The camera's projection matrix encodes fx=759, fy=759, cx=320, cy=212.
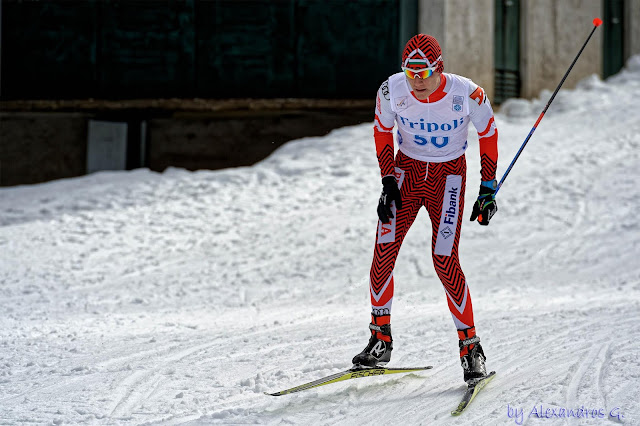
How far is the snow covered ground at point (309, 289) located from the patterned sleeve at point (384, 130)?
1455mm

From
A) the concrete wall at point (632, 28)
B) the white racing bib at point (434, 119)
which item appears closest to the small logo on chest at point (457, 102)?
the white racing bib at point (434, 119)

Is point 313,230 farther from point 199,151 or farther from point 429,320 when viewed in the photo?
point 199,151

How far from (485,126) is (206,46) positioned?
36.9ft

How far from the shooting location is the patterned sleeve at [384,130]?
4945mm

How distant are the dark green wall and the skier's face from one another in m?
10.7

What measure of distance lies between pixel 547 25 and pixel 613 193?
6.86m

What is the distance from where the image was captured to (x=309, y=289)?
29.2 feet

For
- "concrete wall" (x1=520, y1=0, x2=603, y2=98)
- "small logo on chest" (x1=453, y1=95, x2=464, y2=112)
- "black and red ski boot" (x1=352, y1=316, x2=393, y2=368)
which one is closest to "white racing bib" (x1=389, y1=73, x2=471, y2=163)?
"small logo on chest" (x1=453, y1=95, x2=464, y2=112)

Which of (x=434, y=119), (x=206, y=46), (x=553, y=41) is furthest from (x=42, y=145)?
(x=434, y=119)

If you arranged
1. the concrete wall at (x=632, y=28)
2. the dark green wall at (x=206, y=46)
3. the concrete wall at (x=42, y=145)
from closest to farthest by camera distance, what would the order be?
1. the dark green wall at (x=206, y=46)
2. the concrete wall at (x=42, y=145)
3. the concrete wall at (x=632, y=28)

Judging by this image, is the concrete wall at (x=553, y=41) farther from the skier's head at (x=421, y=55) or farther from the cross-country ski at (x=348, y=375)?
the cross-country ski at (x=348, y=375)

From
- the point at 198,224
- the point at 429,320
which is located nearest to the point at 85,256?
the point at 198,224

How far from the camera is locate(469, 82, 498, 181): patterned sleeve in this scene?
4.81m

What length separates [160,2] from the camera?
1509 cm
